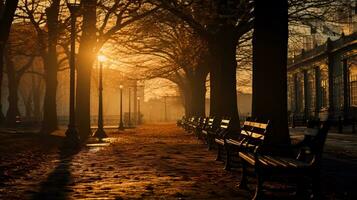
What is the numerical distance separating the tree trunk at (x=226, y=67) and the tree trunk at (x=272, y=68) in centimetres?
961

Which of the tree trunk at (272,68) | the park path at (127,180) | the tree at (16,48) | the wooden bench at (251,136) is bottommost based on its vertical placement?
the park path at (127,180)

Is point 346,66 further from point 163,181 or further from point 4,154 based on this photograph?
point 163,181

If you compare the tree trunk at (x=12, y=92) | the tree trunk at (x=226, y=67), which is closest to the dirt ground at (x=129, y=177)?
the tree trunk at (x=226, y=67)

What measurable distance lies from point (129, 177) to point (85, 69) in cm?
1622

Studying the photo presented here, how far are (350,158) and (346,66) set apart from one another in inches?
1508

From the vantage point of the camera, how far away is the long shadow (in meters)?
7.80

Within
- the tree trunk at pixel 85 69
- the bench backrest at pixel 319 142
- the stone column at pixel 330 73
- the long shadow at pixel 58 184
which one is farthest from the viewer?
the stone column at pixel 330 73

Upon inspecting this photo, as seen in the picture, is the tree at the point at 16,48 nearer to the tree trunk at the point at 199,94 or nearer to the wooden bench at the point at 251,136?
the tree trunk at the point at 199,94

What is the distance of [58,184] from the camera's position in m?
9.07

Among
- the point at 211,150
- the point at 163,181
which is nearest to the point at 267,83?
the point at 163,181

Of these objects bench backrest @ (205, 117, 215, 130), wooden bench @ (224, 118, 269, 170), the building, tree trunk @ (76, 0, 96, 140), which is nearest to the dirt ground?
wooden bench @ (224, 118, 269, 170)

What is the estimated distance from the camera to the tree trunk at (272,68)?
34.7ft

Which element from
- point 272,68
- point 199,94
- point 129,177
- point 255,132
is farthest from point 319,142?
point 199,94

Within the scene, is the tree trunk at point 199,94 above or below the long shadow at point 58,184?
above
